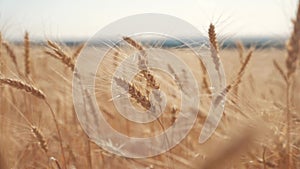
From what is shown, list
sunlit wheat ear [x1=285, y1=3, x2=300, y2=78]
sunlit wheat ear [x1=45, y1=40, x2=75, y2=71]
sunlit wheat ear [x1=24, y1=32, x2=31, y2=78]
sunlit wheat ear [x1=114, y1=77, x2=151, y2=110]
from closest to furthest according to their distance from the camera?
sunlit wheat ear [x1=285, y1=3, x2=300, y2=78], sunlit wheat ear [x1=114, y1=77, x2=151, y2=110], sunlit wheat ear [x1=45, y1=40, x2=75, y2=71], sunlit wheat ear [x1=24, y1=32, x2=31, y2=78]

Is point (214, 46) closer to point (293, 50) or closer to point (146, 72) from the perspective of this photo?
point (146, 72)

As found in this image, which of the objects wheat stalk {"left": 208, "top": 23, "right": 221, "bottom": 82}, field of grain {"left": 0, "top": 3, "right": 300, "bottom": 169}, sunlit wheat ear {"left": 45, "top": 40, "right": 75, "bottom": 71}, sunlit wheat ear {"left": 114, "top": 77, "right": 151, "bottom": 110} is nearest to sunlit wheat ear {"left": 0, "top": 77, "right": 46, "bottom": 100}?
field of grain {"left": 0, "top": 3, "right": 300, "bottom": 169}

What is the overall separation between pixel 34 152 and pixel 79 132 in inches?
8.3

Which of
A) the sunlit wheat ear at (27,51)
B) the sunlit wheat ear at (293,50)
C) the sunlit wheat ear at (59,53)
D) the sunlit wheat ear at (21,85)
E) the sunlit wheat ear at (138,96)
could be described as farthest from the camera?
the sunlit wheat ear at (27,51)

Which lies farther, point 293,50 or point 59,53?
point 59,53

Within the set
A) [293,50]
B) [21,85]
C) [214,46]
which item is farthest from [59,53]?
[293,50]

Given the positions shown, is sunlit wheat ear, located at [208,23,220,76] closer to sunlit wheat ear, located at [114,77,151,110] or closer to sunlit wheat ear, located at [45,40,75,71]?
sunlit wheat ear, located at [114,77,151,110]

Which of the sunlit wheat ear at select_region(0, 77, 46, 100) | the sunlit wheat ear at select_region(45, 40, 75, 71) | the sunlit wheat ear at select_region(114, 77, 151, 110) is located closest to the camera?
the sunlit wheat ear at select_region(114, 77, 151, 110)

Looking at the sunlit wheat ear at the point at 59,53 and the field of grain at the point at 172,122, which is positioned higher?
the sunlit wheat ear at the point at 59,53

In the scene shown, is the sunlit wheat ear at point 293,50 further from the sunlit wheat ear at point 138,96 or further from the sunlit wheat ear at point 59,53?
the sunlit wheat ear at point 59,53

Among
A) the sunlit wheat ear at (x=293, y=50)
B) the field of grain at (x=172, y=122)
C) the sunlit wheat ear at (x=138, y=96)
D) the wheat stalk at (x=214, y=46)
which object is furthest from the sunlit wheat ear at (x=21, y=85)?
the sunlit wheat ear at (x=293, y=50)

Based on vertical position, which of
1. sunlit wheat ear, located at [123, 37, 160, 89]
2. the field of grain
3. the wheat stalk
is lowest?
the field of grain

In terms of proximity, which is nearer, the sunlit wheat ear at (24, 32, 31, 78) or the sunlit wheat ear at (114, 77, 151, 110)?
the sunlit wheat ear at (114, 77, 151, 110)

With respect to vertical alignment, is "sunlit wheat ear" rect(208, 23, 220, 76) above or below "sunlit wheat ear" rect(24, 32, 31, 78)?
above
